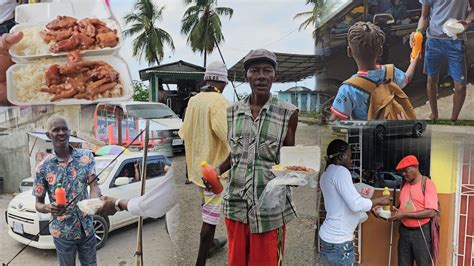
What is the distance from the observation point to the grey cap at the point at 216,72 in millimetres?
2072

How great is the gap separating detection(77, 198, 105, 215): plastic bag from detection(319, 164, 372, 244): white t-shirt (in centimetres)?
133

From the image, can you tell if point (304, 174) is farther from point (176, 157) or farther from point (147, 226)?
point (147, 226)

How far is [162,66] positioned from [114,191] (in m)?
0.79

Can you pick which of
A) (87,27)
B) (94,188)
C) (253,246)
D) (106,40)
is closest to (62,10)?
(87,27)

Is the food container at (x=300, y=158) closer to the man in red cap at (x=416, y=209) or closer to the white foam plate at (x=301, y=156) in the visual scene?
the white foam plate at (x=301, y=156)

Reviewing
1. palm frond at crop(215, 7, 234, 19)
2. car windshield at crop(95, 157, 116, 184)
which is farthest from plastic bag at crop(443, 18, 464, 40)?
car windshield at crop(95, 157, 116, 184)

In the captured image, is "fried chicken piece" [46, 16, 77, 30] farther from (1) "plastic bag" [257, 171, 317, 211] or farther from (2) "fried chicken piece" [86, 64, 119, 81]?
(1) "plastic bag" [257, 171, 317, 211]

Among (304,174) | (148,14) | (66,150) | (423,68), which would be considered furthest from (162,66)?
(423,68)

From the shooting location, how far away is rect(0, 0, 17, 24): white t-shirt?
211cm

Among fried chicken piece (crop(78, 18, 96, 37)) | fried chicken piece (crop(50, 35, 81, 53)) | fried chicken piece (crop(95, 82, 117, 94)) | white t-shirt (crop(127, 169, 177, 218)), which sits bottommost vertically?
white t-shirt (crop(127, 169, 177, 218))

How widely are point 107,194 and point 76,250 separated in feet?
1.30

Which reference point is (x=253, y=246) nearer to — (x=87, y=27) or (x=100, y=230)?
(x=100, y=230)

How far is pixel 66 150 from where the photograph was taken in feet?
6.72

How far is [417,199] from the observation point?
2.12m
